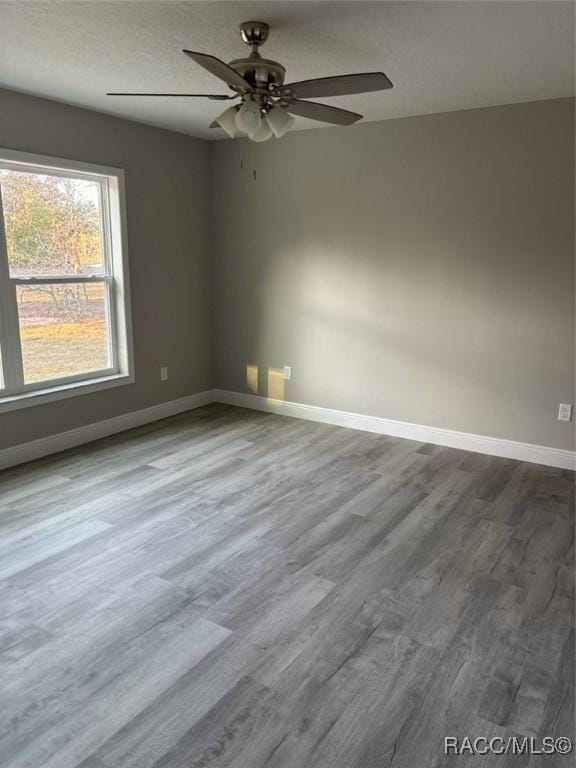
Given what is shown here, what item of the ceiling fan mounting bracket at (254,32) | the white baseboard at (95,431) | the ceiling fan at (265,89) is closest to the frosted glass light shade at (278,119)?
the ceiling fan at (265,89)

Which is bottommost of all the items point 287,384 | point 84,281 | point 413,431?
point 413,431

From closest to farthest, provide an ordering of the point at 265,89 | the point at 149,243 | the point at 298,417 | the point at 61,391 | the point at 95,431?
the point at 265,89
the point at 61,391
the point at 95,431
the point at 149,243
the point at 298,417

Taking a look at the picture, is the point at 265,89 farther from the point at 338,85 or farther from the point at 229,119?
the point at 338,85

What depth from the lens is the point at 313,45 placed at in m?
2.68

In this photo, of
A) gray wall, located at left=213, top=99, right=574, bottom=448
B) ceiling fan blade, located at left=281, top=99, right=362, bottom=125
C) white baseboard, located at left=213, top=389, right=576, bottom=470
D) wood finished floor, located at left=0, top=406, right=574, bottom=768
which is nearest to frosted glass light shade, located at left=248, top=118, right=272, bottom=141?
ceiling fan blade, located at left=281, top=99, right=362, bottom=125

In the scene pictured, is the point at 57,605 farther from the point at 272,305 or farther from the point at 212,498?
the point at 272,305

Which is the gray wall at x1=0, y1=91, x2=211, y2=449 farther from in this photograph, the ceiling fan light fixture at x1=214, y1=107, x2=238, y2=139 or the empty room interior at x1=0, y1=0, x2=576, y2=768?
the ceiling fan light fixture at x1=214, y1=107, x2=238, y2=139

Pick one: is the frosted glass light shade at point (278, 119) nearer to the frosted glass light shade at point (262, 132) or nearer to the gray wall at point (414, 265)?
the frosted glass light shade at point (262, 132)

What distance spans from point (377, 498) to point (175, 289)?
8.91ft

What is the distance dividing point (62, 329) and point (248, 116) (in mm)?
2443

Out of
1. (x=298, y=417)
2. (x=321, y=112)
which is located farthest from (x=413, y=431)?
(x=321, y=112)

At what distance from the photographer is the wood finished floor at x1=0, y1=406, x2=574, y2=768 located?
1.70m

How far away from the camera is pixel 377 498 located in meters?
3.36

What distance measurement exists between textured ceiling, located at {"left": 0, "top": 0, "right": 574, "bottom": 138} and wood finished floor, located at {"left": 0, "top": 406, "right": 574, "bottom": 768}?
244 cm
